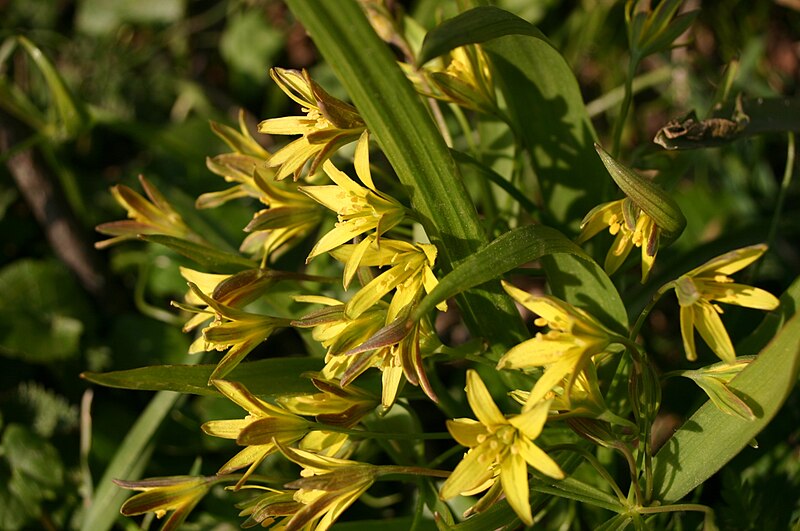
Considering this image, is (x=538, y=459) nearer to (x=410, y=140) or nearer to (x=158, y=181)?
(x=410, y=140)

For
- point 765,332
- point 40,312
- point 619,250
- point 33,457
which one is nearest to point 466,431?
point 619,250

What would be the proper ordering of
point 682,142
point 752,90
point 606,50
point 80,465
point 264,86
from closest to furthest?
1. point 682,142
2. point 80,465
3. point 752,90
4. point 606,50
5. point 264,86

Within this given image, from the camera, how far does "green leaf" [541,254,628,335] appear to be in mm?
1099

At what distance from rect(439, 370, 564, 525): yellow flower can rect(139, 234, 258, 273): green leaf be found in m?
0.53

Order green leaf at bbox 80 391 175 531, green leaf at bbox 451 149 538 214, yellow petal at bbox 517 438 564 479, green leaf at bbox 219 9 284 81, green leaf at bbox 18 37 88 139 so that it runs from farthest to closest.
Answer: green leaf at bbox 219 9 284 81, green leaf at bbox 18 37 88 139, green leaf at bbox 80 391 175 531, green leaf at bbox 451 149 538 214, yellow petal at bbox 517 438 564 479

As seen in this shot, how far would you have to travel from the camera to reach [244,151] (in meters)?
1.32

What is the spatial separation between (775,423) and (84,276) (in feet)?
5.51

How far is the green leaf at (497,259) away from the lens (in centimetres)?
87

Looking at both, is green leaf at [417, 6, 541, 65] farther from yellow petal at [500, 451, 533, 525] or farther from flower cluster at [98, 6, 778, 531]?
yellow petal at [500, 451, 533, 525]

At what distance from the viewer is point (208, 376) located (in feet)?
3.58

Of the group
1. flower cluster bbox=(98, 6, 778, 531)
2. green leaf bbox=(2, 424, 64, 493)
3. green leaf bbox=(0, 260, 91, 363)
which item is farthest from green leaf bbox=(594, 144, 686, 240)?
green leaf bbox=(0, 260, 91, 363)

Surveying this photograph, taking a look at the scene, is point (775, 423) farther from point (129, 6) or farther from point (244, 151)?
point (129, 6)

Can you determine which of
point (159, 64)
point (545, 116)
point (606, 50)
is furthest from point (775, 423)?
point (159, 64)

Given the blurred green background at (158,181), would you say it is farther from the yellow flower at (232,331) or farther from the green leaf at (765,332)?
the yellow flower at (232,331)
